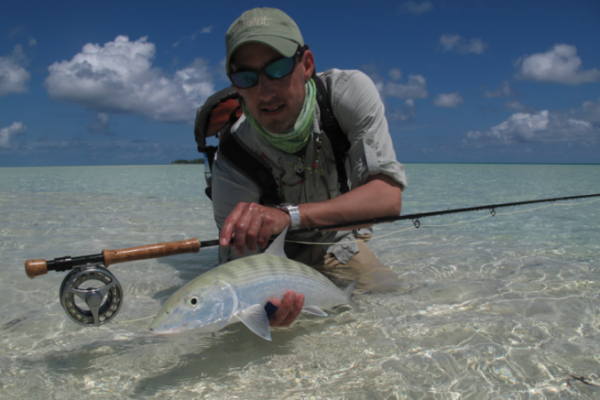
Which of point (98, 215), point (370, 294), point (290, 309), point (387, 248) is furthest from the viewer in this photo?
point (98, 215)

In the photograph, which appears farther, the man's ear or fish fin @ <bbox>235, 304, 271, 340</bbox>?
the man's ear

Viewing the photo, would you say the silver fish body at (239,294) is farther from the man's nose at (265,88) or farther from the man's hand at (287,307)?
the man's nose at (265,88)

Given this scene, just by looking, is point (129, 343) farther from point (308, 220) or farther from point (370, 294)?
point (370, 294)

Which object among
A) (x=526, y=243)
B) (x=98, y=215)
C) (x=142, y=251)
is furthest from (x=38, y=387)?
(x=98, y=215)

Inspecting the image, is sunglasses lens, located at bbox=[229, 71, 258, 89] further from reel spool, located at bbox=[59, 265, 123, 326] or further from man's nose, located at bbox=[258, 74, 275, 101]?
reel spool, located at bbox=[59, 265, 123, 326]

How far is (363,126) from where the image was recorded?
275 centimetres

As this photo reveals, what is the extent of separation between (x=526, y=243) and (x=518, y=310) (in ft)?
9.00

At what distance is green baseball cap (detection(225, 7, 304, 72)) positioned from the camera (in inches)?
92.0

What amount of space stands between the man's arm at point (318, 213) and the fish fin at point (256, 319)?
1.12 feet

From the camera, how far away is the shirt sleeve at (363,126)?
2609 millimetres

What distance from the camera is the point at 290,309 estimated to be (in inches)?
79.6

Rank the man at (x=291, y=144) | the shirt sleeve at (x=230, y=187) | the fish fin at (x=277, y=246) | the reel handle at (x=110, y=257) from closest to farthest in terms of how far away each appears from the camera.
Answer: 1. the reel handle at (x=110, y=257)
2. the fish fin at (x=277, y=246)
3. the man at (x=291, y=144)
4. the shirt sleeve at (x=230, y=187)

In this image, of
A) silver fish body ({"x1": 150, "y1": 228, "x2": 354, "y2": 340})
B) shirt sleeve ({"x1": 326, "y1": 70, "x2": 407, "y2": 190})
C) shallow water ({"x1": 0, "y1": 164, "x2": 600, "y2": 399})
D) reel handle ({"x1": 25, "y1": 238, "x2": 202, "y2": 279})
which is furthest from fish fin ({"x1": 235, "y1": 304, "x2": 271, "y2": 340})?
shirt sleeve ({"x1": 326, "y1": 70, "x2": 407, "y2": 190})

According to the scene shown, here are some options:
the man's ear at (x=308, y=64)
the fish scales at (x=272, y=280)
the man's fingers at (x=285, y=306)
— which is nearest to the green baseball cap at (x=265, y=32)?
the man's ear at (x=308, y=64)
